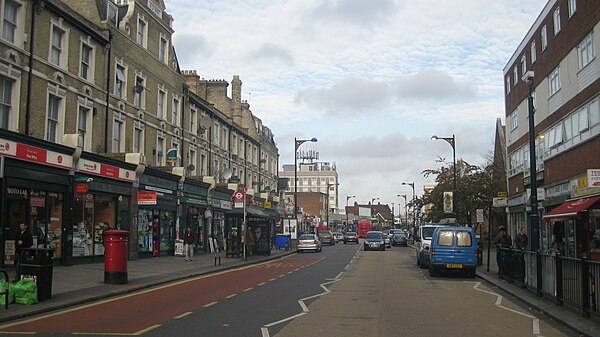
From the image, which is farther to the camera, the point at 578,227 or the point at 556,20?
the point at 556,20

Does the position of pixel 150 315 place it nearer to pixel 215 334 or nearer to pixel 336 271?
pixel 215 334

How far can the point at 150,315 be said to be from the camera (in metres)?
11.9

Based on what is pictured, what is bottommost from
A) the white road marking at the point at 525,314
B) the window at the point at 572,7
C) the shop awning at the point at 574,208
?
the white road marking at the point at 525,314

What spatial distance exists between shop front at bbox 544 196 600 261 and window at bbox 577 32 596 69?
588 cm

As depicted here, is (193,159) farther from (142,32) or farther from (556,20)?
(556,20)

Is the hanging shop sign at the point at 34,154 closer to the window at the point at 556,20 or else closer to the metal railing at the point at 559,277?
the metal railing at the point at 559,277

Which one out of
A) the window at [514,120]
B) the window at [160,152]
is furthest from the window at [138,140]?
the window at [514,120]

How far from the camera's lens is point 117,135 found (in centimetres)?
2830

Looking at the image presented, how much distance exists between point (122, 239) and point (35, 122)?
7.24 meters

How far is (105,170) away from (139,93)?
20.6ft

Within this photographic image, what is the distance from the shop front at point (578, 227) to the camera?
21.2 meters

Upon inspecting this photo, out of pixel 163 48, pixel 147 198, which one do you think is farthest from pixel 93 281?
pixel 163 48

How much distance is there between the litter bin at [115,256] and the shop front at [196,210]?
1732 centimetres

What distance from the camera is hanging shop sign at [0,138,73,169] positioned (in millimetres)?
19333
